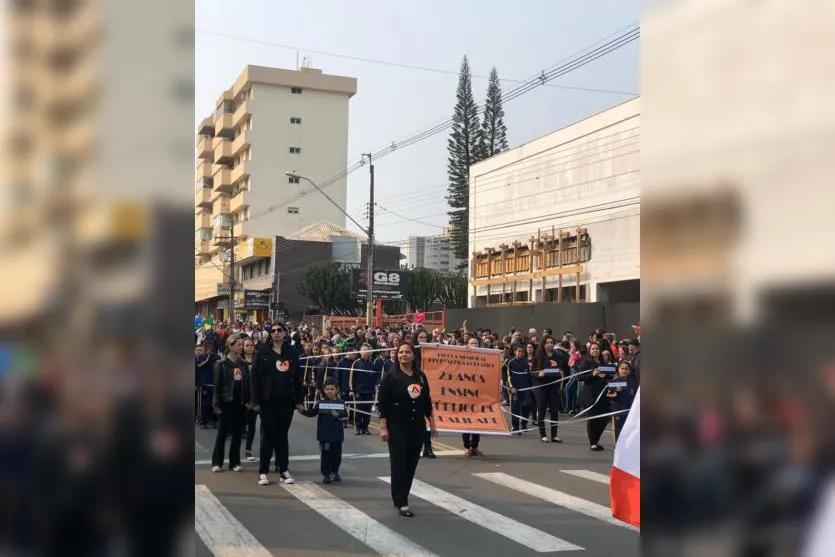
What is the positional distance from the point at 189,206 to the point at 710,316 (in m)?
1.05

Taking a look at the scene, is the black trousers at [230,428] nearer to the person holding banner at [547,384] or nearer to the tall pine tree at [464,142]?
the person holding banner at [547,384]

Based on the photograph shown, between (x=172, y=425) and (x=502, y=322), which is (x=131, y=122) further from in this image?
(x=502, y=322)

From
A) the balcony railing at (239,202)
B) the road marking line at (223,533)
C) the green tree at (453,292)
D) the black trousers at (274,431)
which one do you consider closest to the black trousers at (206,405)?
the black trousers at (274,431)

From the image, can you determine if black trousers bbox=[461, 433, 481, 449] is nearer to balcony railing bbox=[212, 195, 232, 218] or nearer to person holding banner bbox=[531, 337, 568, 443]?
person holding banner bbox=[531, 337, 568, 443]

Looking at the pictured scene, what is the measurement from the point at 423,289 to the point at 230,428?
5212 cm

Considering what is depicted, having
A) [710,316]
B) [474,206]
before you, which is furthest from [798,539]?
[474,206]

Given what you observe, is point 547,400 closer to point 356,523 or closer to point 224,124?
point 356,523

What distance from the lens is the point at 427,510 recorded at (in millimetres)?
8125

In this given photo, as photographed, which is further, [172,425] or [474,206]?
[474,206]

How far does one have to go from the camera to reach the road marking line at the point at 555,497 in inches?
312

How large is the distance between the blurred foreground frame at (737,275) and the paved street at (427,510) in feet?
13.1

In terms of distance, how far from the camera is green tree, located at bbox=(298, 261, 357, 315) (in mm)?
59969

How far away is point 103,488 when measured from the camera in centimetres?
166

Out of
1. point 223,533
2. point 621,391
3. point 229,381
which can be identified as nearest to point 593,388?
point 621,391
